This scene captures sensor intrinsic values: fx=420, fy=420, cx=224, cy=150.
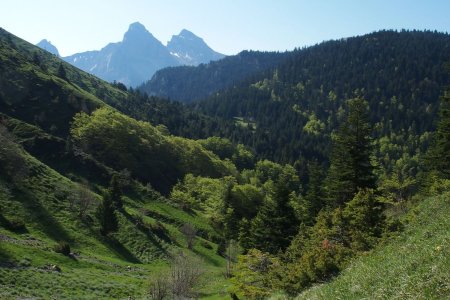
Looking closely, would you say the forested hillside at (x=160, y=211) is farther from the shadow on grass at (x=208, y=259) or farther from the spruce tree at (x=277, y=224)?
the shadow on grass at (x=208, y=259)

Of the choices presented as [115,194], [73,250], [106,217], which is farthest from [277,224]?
[115,194]

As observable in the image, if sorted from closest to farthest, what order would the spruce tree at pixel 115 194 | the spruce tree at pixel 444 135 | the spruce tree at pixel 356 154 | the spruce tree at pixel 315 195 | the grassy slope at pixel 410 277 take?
1. the grassy slope at pixel 410 277
2. the spruce tree at pixel 356 154
3. the spruce tree at pixel 444 135
4. the spruce tree at pixel 315 195
5. the spruce tree at pixel 115 194

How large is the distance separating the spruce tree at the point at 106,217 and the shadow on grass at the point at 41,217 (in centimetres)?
695

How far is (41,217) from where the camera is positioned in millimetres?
64562

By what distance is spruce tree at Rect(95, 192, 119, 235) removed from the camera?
2734 inches

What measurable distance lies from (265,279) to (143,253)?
134 feet

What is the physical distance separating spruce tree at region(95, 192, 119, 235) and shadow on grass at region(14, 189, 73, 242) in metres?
6.95

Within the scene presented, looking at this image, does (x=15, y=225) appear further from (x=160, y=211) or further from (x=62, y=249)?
(x=160, y=211)

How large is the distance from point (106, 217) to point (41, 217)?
32.7 ft

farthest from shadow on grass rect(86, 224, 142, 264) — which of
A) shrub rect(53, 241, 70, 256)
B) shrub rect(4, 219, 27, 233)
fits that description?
shrub rect(4, 219, 27, 233)

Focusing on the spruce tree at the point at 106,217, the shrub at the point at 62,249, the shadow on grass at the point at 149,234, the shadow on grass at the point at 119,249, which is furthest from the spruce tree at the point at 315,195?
the shrub at the point at 62,249

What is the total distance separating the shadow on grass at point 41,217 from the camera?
204ft

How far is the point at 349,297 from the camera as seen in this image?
50.1 ft

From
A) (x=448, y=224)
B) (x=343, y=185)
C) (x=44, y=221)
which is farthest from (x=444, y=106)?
(x=44, y=221)
